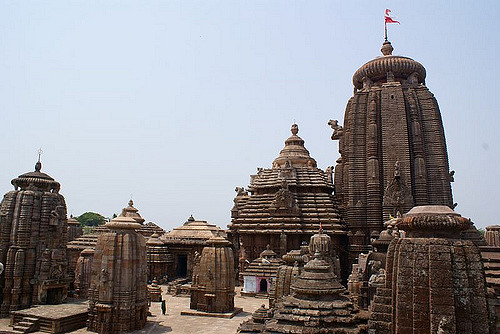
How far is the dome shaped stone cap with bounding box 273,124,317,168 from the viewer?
4256 centimetres

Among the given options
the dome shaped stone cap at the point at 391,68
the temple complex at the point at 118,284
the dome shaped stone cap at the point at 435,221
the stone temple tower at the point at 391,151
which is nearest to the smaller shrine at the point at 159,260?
the temple complex at the point at 118,284

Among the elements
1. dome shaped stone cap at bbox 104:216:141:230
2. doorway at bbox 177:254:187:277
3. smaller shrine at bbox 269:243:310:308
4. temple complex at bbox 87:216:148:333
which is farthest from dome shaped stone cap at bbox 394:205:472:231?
doorway at bbox 177:254:187:277

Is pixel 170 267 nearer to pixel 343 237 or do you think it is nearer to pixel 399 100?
pixel 343 237

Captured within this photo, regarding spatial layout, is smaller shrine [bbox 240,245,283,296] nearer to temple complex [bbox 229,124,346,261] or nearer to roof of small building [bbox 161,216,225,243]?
temple complex [bbox 229,124,346,261]

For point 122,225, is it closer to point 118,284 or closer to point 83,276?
point 118,284

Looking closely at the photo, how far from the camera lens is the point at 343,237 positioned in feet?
117

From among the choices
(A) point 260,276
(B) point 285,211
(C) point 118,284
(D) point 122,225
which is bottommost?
(A) point 260,276

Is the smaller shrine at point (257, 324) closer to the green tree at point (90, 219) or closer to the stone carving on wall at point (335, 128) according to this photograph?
the stone carving on wall at point (335, 128)

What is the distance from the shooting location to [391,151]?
33000 millimetres

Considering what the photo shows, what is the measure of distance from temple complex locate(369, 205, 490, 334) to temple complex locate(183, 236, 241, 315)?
17200mm

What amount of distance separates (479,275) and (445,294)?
825 mm

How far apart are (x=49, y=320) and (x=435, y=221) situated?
20.0 meters

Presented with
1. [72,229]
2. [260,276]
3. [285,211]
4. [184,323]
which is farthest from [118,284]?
[72,229]

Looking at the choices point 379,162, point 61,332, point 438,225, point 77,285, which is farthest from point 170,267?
point 438,225
